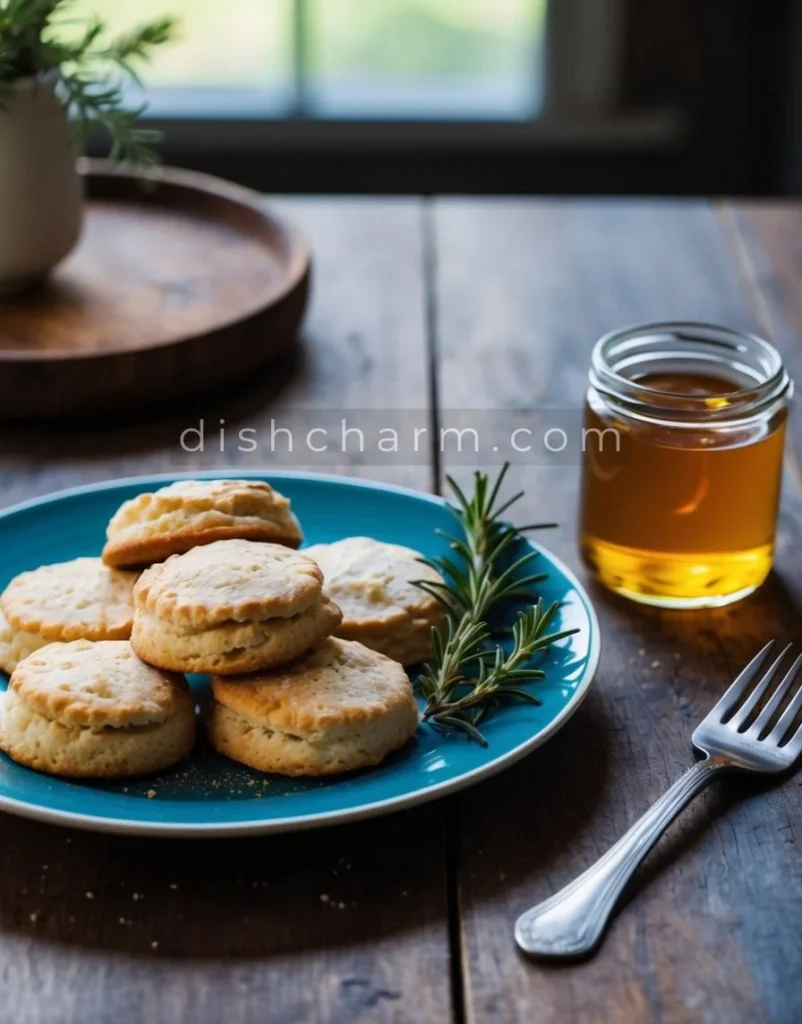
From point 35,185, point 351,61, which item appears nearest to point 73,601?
point 35,185

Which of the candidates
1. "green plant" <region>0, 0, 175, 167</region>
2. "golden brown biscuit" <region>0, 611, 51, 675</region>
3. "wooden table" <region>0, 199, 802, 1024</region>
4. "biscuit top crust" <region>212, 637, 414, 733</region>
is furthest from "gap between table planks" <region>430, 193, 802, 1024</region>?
"green plant" <region>0, 0, 175, 167</region>

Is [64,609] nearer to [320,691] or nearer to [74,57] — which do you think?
[320,691]

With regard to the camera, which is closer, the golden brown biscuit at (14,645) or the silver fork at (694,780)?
the silver fork at (694,780)

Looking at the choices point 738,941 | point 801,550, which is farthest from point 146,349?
point 738,941

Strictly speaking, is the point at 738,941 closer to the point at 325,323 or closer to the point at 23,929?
the point at 23,929

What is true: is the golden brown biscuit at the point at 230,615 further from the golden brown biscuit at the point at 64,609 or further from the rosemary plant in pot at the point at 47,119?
the rosemary plant in pot at the point at 47,119

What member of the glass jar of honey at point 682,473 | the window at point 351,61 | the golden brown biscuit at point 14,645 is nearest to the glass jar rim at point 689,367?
the glass jar of honey at point 682,473
